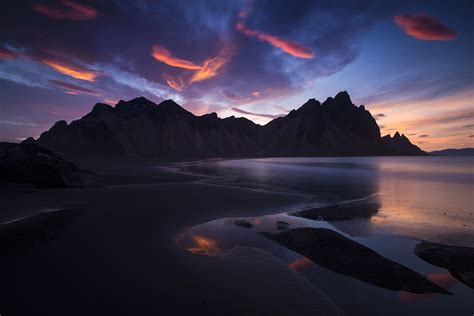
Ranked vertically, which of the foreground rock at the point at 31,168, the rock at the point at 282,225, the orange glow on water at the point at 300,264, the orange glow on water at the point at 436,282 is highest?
the foreground rock at the point at 31,168

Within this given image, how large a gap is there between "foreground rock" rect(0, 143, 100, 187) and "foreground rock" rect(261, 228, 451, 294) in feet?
58.7

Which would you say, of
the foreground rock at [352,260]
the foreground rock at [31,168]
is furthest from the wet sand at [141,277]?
the foreground rock at [31,168]

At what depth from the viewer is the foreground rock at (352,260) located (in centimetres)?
559

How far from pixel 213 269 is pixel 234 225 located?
409 cm

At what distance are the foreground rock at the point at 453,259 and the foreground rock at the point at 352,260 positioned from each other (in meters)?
1.14

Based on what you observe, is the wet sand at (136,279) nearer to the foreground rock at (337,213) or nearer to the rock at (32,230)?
the rock at (32,230)

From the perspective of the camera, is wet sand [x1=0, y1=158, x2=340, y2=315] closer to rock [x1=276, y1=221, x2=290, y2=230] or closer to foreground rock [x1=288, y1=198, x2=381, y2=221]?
rock [x1=276, y1=221, x2=290, y2=230]

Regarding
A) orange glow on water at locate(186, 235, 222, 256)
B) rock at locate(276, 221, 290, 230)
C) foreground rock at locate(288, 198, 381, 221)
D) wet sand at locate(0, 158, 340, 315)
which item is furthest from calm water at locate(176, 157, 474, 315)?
wet sand at locate(0, 158, 340, 315)

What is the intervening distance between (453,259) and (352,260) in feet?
9.58

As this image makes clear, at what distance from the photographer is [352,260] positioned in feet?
21.4

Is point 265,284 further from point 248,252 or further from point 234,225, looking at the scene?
point 234,225

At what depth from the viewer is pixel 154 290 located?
15.5 feet

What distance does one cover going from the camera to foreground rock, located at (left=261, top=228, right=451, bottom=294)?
18.3ft

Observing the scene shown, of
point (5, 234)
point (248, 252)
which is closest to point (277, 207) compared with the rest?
point (248, 252)
